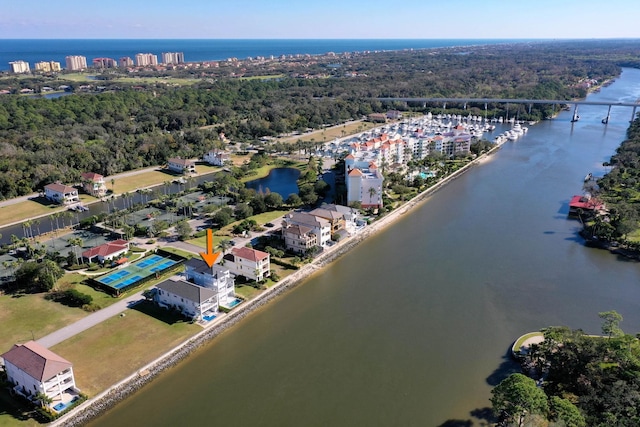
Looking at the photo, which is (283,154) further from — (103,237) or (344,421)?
(344,421)

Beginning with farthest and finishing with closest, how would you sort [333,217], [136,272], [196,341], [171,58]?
[171,58] < [333,217] < [136,272] < [196,341]

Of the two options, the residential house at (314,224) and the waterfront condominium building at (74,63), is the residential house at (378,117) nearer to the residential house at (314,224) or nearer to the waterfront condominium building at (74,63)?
the residential house at (314,224)

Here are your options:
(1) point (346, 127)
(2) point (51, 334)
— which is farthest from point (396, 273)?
(1) point (346, 127)

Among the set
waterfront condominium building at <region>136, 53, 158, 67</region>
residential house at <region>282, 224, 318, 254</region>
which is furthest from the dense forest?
waterfront condominium building at <region>136, 53, 158, 67</region>

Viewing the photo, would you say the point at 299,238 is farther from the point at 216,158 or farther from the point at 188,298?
the point at 216,158

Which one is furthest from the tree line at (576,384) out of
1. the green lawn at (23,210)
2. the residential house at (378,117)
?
the residential house at (378,117)

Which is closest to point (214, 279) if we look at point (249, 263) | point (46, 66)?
point (249, 263)

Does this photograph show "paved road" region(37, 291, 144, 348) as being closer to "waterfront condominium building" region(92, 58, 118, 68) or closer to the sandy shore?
the sandy shore
